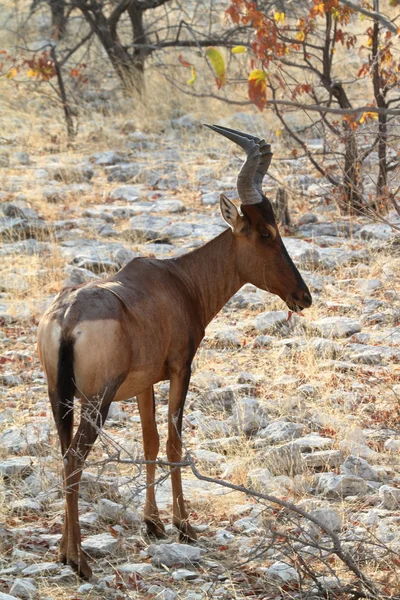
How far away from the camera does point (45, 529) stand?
5.52 meters

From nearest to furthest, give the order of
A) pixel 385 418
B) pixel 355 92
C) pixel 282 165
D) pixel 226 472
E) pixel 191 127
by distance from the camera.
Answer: pixel 226 472 < pixel 385 418 < pixel 282 165 < pixel 191 127 < pixel 355 92

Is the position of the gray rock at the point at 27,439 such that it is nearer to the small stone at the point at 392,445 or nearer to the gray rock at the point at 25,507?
the gray rock at the point at 25,507

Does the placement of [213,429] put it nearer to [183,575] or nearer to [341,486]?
[341,486]

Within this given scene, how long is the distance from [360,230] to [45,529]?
7067mm

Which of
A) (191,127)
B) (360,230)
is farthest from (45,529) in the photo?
(191,127)

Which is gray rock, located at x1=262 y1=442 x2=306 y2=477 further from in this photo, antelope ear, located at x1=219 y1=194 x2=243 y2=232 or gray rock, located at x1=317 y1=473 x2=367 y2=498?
antelope ear, located at x1=219 y1=194 x2=243 y2=232

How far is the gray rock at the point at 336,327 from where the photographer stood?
893cm

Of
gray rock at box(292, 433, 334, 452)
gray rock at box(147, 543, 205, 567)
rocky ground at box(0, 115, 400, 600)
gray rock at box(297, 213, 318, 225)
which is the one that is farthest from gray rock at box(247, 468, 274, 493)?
gray rock at box(297, 213, 318, 225)

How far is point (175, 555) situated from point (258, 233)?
213cm

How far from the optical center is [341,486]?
233 inches

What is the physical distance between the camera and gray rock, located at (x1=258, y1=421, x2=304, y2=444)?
6.83 metres

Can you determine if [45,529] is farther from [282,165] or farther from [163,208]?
[282,165]

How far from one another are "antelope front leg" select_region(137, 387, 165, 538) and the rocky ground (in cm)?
8

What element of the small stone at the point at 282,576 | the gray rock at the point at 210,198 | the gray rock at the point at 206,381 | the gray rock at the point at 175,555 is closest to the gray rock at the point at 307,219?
the gray rock at the point at 210,198
